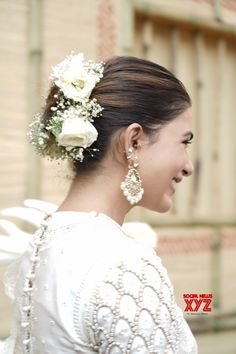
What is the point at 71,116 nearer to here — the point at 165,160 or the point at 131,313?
the point at 165,160

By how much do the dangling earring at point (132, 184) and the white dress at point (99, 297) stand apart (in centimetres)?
10

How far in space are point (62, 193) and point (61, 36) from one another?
0.87m

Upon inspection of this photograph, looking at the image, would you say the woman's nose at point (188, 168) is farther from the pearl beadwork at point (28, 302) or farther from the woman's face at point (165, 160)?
the pearl beadwork at point (28, 302)

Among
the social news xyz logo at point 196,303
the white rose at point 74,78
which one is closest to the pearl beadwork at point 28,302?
the white rose at point 74,78

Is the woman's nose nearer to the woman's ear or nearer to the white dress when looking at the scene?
the woman's ear

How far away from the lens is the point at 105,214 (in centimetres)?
180

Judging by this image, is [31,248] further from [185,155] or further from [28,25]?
[28,25]

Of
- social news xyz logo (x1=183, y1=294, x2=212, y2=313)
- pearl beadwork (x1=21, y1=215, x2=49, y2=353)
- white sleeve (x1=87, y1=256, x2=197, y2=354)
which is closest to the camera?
white sleeve (x1=87, y1=256, x2=197, y2=354)

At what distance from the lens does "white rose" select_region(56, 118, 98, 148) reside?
187 centimetres

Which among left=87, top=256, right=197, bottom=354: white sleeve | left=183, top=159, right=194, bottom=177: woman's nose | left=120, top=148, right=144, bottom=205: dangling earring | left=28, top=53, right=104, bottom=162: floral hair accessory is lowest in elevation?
left=87, top=256, right=197, bottom=354: white sleeve

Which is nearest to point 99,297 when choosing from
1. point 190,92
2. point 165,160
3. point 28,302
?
point 28,302

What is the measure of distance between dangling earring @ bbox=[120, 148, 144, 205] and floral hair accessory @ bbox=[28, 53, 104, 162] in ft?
0.35

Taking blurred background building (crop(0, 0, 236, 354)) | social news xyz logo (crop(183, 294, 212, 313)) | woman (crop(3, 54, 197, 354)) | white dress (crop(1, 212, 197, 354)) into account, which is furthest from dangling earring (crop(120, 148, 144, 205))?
blurred background building (crop(0, 0, 236, 354))

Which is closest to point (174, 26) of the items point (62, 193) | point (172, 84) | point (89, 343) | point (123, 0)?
point (123, 0)
